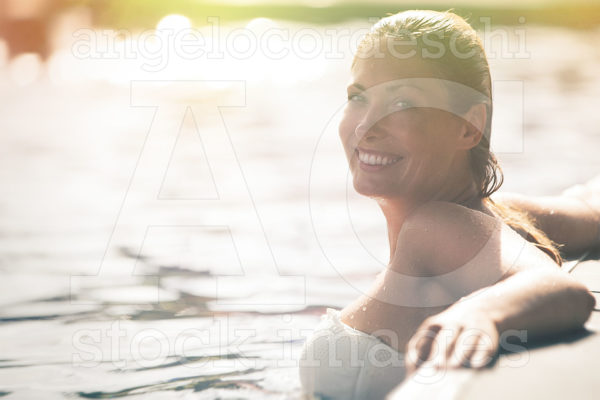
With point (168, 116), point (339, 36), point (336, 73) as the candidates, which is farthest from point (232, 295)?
point (339, 36)

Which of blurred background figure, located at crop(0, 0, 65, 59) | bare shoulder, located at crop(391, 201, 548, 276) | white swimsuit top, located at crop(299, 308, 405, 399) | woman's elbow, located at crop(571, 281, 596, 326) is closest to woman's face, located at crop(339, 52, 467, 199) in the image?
bare shoulder, located at crop(391, 201, 548, 276)

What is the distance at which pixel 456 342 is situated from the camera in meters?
1.54

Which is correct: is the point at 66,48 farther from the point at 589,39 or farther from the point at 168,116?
the point at 589,39

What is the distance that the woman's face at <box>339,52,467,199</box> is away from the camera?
2086 millimetres

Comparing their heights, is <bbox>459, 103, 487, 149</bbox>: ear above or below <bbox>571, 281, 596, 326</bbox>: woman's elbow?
above

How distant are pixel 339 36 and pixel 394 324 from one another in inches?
508

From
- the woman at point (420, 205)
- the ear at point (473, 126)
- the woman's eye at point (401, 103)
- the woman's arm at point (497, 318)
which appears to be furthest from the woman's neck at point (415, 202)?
the woman's arm at point (497, 318)

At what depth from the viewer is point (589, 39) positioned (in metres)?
16.6

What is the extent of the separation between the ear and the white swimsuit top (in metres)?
0.58

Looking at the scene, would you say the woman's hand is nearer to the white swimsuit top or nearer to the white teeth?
the white swimsuit top

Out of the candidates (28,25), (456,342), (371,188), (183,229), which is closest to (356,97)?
(371,188)

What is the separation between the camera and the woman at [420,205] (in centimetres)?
185

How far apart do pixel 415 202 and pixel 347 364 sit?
46cm

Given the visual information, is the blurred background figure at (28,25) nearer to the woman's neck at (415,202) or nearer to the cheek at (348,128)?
the cheek at (348,128)
